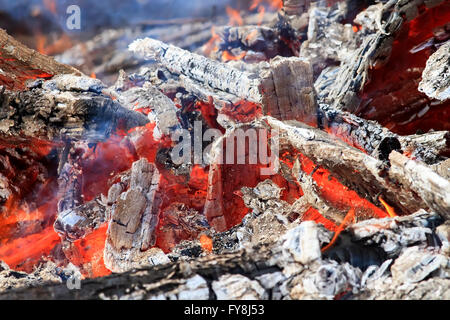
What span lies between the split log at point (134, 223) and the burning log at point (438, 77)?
3041 mm

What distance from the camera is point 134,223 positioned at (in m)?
3.69

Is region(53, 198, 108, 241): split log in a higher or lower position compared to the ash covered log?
higher

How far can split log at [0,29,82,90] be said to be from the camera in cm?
426

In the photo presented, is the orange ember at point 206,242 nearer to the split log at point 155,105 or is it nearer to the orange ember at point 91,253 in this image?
the orange ember at point 91,253

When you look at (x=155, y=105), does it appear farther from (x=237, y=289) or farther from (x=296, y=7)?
(x=296, y=7)

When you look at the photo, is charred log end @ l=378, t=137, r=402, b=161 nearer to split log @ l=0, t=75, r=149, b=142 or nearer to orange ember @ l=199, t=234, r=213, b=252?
orange ember @ l=199, t=234, r=213, b=252

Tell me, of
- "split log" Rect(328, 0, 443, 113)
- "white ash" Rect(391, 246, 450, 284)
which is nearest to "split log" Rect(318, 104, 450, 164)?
"split log" Rect(328, 0, 443, 113)

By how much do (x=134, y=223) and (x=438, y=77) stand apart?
3396 millimetres

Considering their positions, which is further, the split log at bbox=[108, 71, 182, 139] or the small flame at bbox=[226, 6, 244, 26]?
the small flame at bbox=[226, 6, 244, 26]

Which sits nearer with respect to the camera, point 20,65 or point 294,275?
point 294,275

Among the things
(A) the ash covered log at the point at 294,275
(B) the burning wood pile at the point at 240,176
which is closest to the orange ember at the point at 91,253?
(B) the burning wood pile at the point at 240,176

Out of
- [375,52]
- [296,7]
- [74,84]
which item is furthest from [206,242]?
[296,7]

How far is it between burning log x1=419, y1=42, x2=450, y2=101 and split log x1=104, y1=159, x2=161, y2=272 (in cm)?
304
